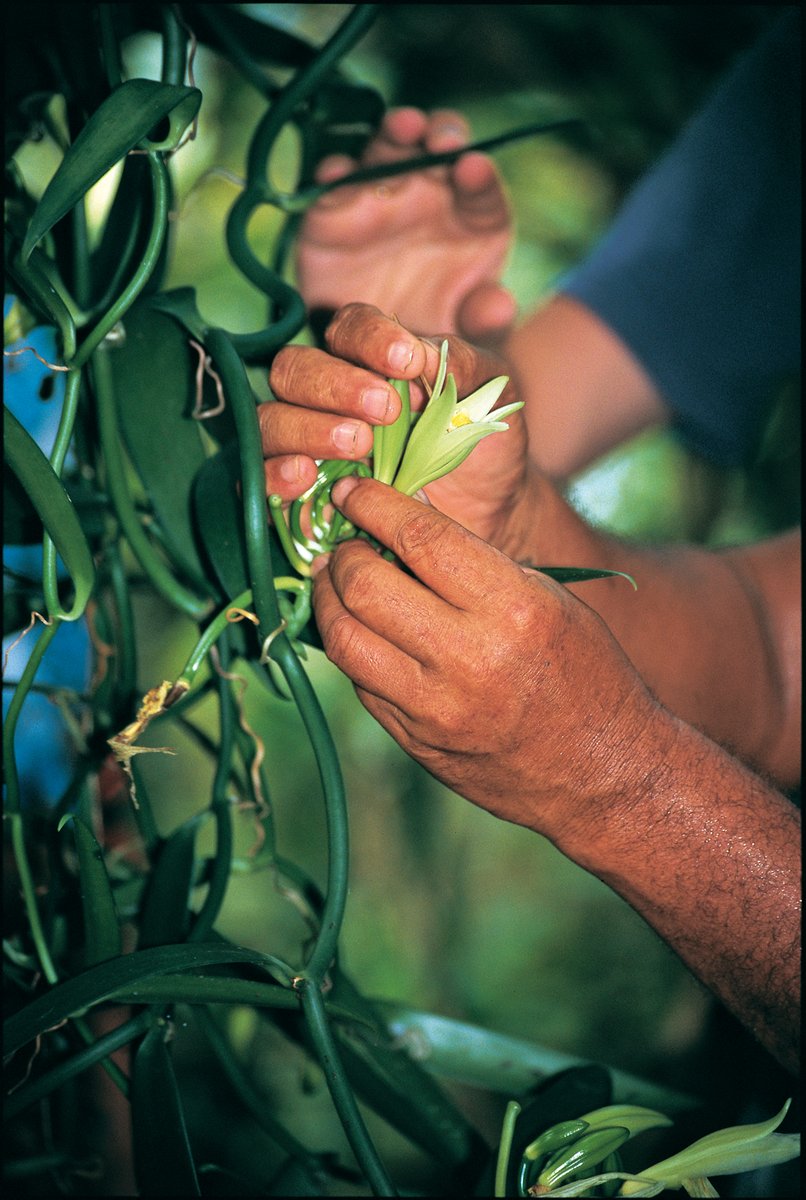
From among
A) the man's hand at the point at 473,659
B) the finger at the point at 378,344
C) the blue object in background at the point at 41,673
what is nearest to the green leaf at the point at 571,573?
the man's hand at the point at 473,659

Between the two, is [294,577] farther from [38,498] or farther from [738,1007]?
[738,1007]

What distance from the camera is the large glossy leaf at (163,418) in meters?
0.50

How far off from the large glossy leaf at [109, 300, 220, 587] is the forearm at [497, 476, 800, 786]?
0.76 feet

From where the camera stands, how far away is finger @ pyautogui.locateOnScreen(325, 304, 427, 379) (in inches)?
16.8

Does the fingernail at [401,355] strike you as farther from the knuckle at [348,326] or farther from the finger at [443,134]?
the finger at [443,134]

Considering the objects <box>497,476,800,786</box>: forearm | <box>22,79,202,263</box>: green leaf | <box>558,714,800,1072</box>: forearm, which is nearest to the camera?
<box>22,79,202,263</box>: green leaf

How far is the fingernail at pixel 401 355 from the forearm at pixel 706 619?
238 mm

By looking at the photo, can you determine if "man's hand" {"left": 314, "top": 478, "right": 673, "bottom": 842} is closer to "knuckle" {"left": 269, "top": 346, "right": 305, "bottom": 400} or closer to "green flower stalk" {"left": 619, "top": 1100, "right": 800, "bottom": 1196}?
"knuckle" {"left": 269, "top": 346, "right": 305, "bottom": 400}

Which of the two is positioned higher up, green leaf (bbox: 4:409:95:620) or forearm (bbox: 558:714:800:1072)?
green leaf (bbox: 4:409:95:620)

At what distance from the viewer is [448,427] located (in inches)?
15.9

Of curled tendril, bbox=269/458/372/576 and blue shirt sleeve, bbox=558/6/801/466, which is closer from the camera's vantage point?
curled tendril, bbox=269/458/372/576

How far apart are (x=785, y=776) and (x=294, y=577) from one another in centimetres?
52

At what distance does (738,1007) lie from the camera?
51 centimetres

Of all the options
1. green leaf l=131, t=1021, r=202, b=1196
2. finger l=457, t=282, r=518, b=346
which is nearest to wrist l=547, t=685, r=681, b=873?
green leaf l=131, t=1021, r=202, b=1196
